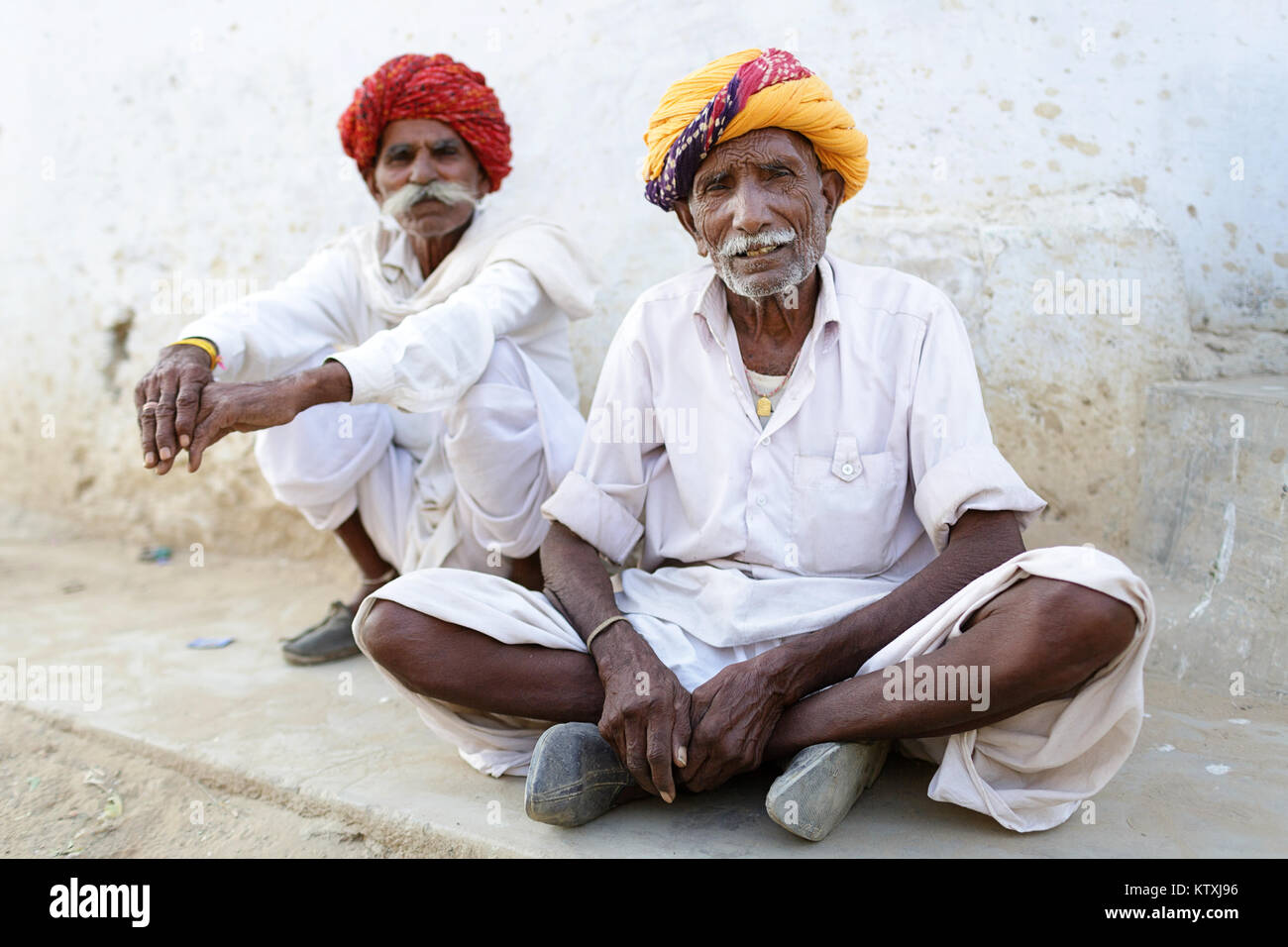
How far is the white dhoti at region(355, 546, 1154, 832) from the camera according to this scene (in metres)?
1.97

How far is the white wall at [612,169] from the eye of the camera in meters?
3.49

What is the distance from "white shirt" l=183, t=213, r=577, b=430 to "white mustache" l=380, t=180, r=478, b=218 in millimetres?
116

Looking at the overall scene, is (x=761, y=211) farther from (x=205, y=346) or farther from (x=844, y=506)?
(x=205, y=346)

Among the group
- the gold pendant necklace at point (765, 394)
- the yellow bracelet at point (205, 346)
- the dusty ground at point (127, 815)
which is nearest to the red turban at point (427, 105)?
the yellow bracelet at point (205, 346)

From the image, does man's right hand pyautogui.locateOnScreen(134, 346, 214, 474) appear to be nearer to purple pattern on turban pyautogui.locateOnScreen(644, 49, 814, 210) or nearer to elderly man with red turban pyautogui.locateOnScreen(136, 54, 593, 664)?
elderly man with red turban pyautogui.locateOnScreen(136, 54, 593, 664)

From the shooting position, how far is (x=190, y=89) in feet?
15.3

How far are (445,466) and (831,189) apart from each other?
4.82ft

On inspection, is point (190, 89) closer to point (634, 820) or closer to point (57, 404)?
point (57, 404)

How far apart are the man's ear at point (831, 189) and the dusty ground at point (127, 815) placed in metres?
1.74

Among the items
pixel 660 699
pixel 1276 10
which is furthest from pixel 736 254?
pixel 1276 10
